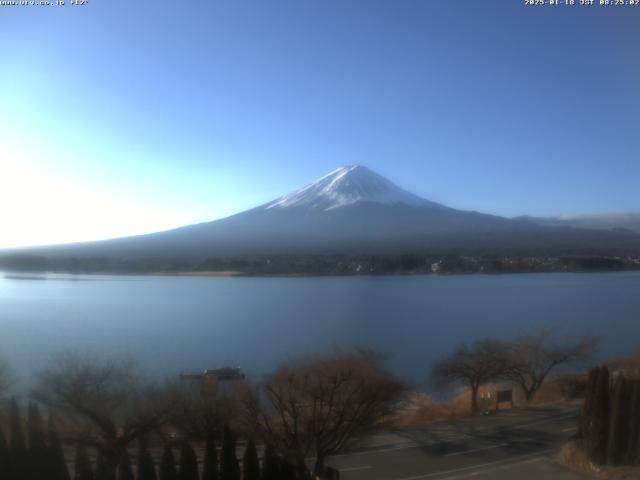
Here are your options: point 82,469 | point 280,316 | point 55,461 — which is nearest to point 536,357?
point 280,316

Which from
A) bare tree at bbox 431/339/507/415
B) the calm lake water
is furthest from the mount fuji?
bare tree at bbox 431/339/507/415

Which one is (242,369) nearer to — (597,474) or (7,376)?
(7,376)

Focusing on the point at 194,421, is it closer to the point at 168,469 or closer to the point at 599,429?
the point at 168,469

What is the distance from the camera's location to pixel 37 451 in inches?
150

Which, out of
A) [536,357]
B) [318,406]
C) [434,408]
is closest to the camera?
[318,406]

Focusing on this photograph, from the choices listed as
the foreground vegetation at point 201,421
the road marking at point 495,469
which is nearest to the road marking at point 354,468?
the foreground vegetation at point 201,421

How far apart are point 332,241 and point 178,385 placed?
74.5ft

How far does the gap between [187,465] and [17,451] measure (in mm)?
1140

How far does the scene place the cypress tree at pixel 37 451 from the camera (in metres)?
3.75

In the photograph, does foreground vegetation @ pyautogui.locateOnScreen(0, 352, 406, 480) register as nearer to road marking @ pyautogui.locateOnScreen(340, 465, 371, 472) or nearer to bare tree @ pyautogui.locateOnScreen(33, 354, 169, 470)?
bare tree @ pyautogui.locateOnScreen(33, 354, 169, 470)

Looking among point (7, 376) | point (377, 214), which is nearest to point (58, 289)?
point (7, 376)

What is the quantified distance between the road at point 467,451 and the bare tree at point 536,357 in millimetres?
1533

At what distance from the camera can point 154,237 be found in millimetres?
31125

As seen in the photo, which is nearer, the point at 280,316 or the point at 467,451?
the point at 467,451
